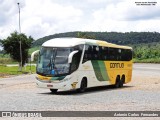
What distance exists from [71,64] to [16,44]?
164ft

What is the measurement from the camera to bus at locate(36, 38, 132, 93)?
2588 centimetres

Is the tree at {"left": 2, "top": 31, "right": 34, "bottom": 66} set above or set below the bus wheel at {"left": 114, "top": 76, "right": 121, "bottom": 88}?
above

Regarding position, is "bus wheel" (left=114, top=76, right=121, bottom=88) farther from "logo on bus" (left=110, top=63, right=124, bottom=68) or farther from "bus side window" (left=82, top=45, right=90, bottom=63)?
"bus side window" (left=82, top=45, right=90, bottom=63)

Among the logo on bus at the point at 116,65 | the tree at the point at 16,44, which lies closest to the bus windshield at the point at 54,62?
the logo on bus at the point at 116,65

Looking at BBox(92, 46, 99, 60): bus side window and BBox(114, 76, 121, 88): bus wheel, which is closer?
BBox(92, 46, 99, 60): bus side window

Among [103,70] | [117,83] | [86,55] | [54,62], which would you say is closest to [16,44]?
[117,83]

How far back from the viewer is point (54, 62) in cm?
2589

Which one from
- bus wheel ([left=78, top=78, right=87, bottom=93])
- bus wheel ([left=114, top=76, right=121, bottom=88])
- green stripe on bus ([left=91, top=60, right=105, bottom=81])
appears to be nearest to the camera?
bus wheel ([left=78, top=78, right=87, bottom=93])

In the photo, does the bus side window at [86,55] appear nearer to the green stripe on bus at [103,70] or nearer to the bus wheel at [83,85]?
the bus wheel at [83,85]

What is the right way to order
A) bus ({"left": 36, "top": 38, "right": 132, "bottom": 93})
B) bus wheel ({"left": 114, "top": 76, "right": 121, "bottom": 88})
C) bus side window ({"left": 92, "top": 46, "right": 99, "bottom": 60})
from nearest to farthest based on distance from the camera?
1. bus ({"left": 36, "top": 38, "right": 132, "bottom": 93})
2. bus side window ({"left": 92, "top": 46, "right": 99, "bottom": 60})
3. bus wheel ({"left": 114, "top": 76, "right": 121, "bottom": 88})

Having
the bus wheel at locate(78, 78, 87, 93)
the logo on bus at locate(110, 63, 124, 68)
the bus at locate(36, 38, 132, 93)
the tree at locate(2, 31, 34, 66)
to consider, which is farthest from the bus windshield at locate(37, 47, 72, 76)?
the tree at locate(2, 31, 34, 66)

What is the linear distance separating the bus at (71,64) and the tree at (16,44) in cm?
4515

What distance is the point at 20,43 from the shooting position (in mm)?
72438

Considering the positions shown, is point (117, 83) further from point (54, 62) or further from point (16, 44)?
point (16, 44)
